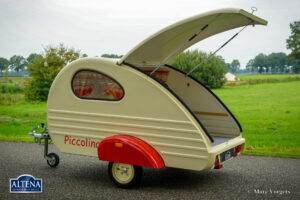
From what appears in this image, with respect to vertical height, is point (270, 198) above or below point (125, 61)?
below

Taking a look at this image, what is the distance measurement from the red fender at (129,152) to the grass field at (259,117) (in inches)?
140

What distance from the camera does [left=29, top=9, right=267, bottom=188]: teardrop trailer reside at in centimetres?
455

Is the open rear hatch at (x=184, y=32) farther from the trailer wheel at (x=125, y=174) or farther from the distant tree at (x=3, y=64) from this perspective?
the distant tree at (x=3, y=64)

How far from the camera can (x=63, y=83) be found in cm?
537

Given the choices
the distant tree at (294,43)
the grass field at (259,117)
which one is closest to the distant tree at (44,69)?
the grass field at (259,117)

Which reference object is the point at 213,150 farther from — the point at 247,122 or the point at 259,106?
the point at 259,106

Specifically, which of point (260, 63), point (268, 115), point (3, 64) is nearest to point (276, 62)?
point (260, 63)

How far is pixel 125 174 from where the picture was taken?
4.99 m

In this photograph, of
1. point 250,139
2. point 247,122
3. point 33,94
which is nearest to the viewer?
point 250,139

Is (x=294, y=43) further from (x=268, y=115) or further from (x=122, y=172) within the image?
(x=122, y=172)

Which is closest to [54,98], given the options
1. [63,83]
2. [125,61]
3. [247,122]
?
[63,83]

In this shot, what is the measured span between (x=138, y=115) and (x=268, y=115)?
11.6 metres

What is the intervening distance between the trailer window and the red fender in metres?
0.61

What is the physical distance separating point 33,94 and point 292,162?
17516 mm
